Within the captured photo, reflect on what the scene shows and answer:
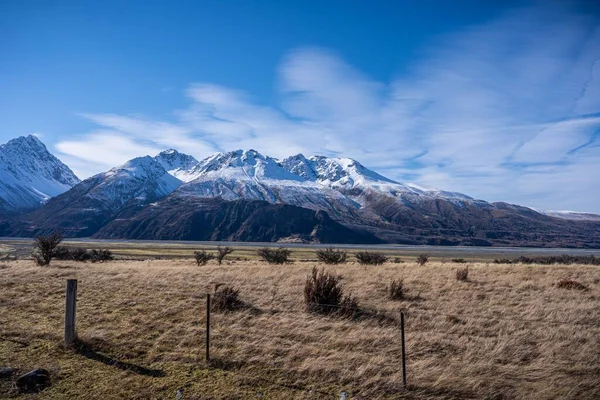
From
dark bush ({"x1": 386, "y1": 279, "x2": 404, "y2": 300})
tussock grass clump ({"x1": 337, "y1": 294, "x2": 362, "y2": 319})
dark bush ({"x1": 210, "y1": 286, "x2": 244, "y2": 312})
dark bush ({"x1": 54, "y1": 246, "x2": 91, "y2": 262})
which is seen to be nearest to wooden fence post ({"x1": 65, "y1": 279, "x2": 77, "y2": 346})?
dark bush ({"x1": 210, "y1": 286, "x2": 244, "y2": 312})

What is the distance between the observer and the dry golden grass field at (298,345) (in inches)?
329

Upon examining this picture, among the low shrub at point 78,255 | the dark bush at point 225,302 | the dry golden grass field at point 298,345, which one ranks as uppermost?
the low shrub at point 78,255

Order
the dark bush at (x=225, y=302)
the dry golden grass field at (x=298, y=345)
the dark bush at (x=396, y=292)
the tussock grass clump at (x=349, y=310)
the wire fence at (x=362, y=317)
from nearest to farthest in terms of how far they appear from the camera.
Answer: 1. the dry golden grass field at (x=298, y=345)
2. the wire fence at (x=362, y=317)
3. the tussock grass clump at (x=349, y=310)
4. the dark bush at (x=225, y=302)
5. the dark bush at (x=396, y=292)

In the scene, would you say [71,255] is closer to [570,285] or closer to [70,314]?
[70,314]

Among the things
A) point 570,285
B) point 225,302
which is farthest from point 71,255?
→ point 570,285

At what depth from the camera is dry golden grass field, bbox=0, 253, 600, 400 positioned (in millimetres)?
8367

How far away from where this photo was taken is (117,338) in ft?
35.7

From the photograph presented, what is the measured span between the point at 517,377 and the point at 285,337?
5.43 m

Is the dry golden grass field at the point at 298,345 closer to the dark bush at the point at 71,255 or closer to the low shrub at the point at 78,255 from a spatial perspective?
the dark bush at the point at 71,255

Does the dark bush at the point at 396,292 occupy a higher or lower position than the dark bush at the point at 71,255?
lower

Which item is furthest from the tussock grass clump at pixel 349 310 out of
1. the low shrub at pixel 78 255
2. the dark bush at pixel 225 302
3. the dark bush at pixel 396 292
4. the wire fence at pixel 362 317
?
the low shrub at pixel 78 255

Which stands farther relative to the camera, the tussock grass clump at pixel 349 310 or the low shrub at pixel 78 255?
the low shrub at pixel 78 255

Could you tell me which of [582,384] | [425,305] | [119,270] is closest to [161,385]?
[582,384]

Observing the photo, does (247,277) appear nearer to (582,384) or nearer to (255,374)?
(255,374)
